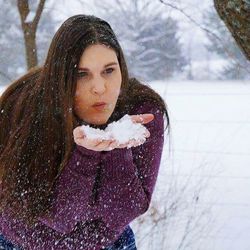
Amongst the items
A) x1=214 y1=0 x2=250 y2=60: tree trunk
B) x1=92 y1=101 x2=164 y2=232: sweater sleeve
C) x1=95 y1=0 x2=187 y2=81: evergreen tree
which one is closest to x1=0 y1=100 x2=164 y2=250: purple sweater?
x1=92 y1=101 x2=164 y2=232: sweater sleeve

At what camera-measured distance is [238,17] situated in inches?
65.1

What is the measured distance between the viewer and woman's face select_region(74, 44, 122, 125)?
1.09 meters

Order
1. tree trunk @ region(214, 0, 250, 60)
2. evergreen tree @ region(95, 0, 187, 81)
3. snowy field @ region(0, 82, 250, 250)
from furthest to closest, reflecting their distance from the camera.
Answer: evergreen tree @ region(95, 0, 187, 81) → snowy field @ region(0, 82, 250, 250) → tree trunk @ region(214, 0, 250, 60)

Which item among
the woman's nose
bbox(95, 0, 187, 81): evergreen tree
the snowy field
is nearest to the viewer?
the woman's nose

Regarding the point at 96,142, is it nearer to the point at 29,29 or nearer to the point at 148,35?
the point at 29,29

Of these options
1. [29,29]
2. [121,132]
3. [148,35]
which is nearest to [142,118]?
[121,132]

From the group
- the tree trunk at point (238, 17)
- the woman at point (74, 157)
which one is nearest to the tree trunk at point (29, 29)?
the tree trunk at point (238, 17)

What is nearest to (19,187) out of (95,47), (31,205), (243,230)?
(31,205)

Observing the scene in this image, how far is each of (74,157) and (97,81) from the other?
17cm

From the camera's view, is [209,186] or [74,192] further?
[209,186]

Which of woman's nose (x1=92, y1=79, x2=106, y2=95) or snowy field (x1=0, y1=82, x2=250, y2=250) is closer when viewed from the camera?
woman's nose (x1=92, y1=79, x2=106, y2=95)

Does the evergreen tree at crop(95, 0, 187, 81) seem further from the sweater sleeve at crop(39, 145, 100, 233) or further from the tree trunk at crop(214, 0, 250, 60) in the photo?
the sweater sleeve at crop(39, 145, 100, 233)

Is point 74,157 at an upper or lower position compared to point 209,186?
upper

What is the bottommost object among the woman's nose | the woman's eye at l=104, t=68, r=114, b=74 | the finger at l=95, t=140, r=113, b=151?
the finger at l=95, t=140, r=113, b=151
